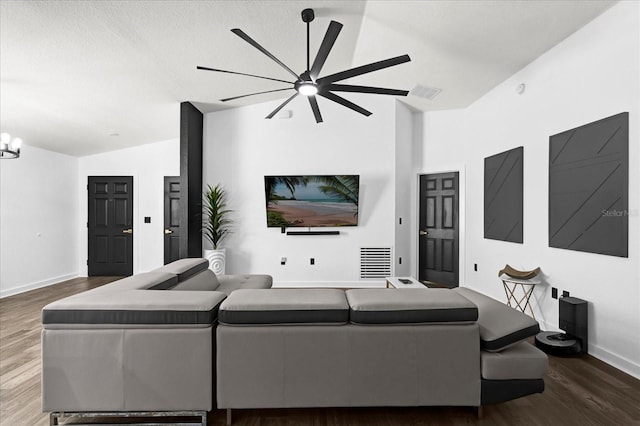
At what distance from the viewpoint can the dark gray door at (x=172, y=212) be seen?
6.30 meters

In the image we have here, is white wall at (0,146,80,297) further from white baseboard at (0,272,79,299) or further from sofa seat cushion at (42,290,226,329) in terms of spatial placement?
sofa seat cushion at (42,290,226,329)

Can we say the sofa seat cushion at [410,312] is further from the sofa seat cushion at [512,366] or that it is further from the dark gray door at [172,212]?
the dark gray door at [172,212]

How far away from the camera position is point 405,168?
5695mm

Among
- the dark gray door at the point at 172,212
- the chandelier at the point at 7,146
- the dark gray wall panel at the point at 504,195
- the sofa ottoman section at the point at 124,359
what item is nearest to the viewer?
the sofa ottoman section at the point at 124,359

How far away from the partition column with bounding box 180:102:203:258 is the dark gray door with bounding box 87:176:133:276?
1913mm

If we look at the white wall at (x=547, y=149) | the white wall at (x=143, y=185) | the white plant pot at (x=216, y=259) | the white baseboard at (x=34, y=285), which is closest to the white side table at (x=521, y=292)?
the white wall at (x=547, y=149)

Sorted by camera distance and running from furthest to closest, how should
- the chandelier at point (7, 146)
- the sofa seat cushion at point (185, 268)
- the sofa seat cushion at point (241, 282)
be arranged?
the chandelier at point (7, 146), the sofa seat cushion at point (241, 282), the sofa seat cushion at point (185, 268)

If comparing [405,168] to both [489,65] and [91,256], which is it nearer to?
[489,65]

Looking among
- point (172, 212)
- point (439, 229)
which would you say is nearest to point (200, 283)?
point (172, 212)

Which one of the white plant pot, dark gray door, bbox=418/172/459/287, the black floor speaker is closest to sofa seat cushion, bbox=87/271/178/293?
the white plant pot

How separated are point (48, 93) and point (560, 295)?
5.95 m

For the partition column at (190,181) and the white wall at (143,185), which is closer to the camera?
the partition column at (190,181)

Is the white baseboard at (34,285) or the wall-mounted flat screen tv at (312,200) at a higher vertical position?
the wall-mounted flat screen tv at (312,200)

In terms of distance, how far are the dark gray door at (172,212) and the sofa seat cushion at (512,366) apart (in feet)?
18.9
